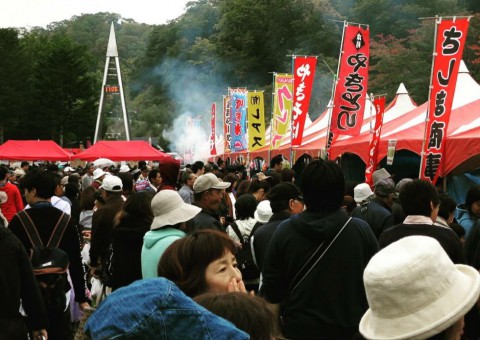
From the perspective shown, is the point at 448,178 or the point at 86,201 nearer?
the point at 86,201

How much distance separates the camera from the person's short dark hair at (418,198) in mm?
4383

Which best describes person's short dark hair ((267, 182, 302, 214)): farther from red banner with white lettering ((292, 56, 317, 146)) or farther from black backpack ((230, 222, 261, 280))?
red banner with white lettering ((292, 56, 317, 146))

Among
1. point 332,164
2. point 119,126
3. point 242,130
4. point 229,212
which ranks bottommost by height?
point 119,126

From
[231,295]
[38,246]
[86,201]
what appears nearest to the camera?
[231,295]

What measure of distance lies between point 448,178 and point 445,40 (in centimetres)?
266

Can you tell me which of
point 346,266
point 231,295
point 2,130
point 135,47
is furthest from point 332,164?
point 135,47

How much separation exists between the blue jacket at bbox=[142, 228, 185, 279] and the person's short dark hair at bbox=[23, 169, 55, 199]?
4.57 ft

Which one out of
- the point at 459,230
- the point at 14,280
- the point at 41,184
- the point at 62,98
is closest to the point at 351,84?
the point at 459,230

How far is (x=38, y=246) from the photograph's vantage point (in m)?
5.15

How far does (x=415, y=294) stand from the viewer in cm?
193

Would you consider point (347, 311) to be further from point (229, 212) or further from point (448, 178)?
point (448, 178)

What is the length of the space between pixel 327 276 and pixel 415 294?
1.64m

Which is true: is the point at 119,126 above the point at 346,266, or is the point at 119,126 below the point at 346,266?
below

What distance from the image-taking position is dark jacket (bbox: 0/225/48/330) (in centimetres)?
411
